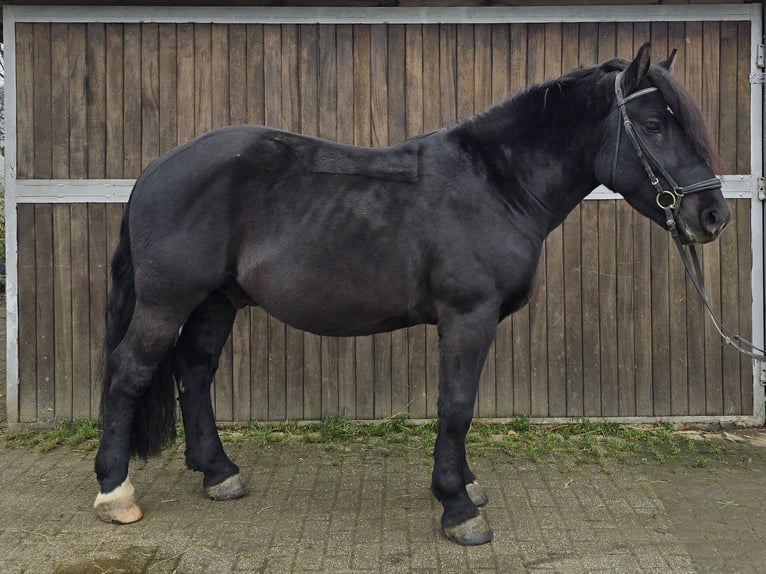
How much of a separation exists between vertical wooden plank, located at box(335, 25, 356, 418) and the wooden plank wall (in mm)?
11

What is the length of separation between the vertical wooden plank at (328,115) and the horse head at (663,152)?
247 cm

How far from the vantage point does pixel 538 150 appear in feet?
10.6

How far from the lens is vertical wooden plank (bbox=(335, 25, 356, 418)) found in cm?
501

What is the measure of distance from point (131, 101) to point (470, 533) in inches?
156

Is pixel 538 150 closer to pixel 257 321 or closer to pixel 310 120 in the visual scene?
pixel 310 120

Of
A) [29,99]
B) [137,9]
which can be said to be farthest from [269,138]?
[29,99]

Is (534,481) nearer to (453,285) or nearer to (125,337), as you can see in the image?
A: (453,285)

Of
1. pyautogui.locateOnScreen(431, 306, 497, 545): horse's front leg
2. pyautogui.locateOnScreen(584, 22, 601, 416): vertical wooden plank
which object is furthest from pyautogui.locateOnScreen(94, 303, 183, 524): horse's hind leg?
pyautogui.locateOnScreen(584, 22, 601, 416): vertical wooden plank

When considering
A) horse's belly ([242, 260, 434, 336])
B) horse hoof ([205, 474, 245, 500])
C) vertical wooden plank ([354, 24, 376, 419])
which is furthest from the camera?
vertical wooden plank ([354, 24, 376, 419])

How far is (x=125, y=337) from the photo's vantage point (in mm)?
3418

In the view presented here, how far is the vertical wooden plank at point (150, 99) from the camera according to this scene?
16.3ft

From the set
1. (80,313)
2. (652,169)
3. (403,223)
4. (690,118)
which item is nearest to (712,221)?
(652,169)

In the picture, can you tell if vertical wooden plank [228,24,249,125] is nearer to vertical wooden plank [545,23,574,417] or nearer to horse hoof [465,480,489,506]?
vertical wooden plank [545,23,574,417]

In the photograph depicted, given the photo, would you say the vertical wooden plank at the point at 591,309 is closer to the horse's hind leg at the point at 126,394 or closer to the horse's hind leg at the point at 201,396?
the horse's hind leg at the point at 201,396
